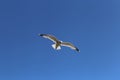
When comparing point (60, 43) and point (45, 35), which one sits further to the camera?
point (60, 43)

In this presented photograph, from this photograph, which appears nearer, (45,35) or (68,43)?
(45,35)

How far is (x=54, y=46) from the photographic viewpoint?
64.6 ft

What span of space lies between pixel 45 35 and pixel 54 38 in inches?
68.4

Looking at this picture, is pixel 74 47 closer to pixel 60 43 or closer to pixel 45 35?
pixel 60 43

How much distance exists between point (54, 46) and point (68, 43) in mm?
1771

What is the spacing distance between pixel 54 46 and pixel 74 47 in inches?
69.3

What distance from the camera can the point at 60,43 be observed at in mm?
20656

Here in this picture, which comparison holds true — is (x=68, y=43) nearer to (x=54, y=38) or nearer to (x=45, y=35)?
(x=54, y=38)

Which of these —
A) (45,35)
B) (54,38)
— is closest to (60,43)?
(54,38)

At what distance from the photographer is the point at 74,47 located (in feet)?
66.7

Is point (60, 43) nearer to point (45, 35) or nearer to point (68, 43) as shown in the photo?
point (68, 43)

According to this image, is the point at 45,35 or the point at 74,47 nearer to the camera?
the point at 45,35

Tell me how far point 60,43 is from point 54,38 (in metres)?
0.69

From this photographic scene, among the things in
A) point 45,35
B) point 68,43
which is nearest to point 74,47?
point 68,43
